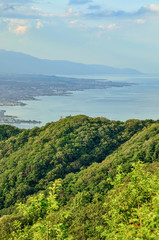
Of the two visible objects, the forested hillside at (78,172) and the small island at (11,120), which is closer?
the forested hillside at (78,172)

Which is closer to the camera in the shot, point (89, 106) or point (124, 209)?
point (124, 209)

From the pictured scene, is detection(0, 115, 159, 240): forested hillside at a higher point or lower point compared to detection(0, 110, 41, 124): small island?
higher

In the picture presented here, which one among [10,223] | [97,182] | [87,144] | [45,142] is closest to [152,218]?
[10,223]

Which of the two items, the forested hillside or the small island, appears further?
the small island

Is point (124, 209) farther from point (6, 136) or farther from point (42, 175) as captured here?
point (6, 136)

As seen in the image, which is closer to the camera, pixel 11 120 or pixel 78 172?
pixel 78 172

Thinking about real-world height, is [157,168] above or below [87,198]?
above

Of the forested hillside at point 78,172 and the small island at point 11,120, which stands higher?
the forested hillside at point 78,172

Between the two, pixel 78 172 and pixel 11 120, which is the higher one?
pixel 78 172
